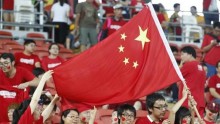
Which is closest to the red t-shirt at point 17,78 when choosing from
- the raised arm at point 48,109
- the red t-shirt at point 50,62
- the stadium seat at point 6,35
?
the raised arm at point 48,109

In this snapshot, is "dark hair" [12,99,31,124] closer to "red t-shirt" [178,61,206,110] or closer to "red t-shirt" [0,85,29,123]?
"red t-shirt" [0,85,29,123]

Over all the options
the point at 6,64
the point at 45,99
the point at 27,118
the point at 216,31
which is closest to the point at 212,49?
the point at 216,31

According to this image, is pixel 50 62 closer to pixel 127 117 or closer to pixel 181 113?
pixel 181 113

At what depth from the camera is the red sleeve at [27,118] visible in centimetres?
1312

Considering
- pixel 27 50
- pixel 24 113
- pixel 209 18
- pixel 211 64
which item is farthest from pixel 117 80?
pixel 209 18

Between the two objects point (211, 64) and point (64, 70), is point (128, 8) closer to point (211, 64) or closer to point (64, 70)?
point (211, 64)

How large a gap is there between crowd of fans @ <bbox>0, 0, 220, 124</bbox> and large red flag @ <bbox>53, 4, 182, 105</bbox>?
0.22 meters

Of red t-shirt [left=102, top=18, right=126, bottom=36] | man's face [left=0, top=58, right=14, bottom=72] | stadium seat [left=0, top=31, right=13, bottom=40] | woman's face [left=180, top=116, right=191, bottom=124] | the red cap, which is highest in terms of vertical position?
man's face [left=0, top=58, right=14, bottom=72]

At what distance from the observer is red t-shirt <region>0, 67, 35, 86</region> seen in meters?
16.2

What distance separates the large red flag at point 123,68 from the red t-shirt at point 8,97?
5.50ft

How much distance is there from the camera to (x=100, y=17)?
77.3 feet

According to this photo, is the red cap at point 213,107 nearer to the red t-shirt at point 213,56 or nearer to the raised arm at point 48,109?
the raised arm at point 48,109

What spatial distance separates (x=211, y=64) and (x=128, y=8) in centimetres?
390

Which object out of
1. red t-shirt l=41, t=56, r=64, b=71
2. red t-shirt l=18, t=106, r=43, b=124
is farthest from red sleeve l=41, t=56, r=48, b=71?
red t-shirt l=18, t=106, r=43, b=124
